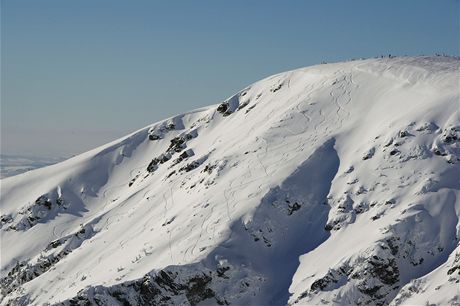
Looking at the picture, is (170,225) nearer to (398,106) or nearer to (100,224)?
(100,224)

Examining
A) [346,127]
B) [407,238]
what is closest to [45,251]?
[346,127]

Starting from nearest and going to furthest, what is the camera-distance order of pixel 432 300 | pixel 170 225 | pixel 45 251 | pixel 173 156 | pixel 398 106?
pixel 432 300, pixel 170 225, pixel 398 106, pixel 45 251, pixel 173 156

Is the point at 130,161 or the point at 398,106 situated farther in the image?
the point at 130,161

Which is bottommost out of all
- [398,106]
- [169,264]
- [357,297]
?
[357,297]

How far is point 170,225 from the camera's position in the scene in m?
49.0

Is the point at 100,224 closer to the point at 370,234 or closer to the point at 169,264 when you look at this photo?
the point at 169,264

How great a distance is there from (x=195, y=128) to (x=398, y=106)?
82.9 feet

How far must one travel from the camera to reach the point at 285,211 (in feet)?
152

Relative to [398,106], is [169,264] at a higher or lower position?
lower

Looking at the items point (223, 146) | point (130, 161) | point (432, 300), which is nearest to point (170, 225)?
point (223, 146)

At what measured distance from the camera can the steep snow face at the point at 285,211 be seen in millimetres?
40281

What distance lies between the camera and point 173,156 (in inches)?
2657

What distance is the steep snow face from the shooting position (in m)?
40.3

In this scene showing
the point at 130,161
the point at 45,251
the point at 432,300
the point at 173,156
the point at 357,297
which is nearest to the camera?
the point at 432,300
